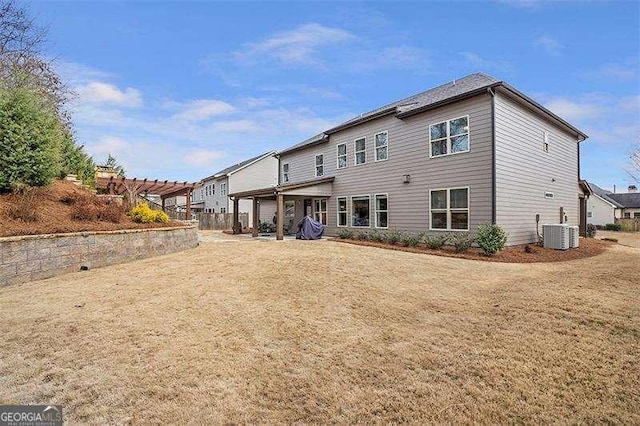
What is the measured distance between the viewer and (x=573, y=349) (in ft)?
12.3

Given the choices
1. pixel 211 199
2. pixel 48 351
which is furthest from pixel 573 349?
pixel 211 199

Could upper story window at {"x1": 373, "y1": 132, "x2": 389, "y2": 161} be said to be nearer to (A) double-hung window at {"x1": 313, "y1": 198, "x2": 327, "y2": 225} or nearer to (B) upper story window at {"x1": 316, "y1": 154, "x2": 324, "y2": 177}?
(B) upper story window at {"x1": 316, "y1": 154, "x2": 324, "y2": 177}

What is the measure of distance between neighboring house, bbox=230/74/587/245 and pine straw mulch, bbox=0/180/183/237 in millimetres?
8257

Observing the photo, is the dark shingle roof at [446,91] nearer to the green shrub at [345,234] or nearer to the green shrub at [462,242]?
the green shrub at [462,242]

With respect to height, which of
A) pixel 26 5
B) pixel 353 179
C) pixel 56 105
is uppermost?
pixel 26 5

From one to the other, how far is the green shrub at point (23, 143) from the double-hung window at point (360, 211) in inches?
489

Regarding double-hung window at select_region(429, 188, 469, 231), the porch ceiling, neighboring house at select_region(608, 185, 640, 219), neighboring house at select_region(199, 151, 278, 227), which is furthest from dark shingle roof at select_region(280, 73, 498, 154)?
neighboring house at select_region(608, 185, 640, 219)

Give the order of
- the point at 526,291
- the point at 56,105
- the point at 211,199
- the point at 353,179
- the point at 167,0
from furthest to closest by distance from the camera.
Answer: the point at 211,199 → the point at 353,179 → the point at 56,105 → the point at 167,0 → the point at 526,291

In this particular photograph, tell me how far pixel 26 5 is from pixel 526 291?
20.6 m

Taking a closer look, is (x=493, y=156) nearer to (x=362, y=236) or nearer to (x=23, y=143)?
(x=362, y=236)

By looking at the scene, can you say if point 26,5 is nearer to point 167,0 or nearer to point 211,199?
point 167,0

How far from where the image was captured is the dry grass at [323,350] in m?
2.80

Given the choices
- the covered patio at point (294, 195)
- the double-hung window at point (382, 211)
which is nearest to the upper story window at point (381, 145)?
the double-hung window at point (382, 211)

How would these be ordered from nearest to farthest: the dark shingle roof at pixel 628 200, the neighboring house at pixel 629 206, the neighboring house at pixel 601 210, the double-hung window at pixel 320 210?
the double-hung window at pixel 320 210 < the neighboring house at pixel 601 210 < the neighboring house at pixel 629 206 < the dark shingle roof at pixel 628 200
